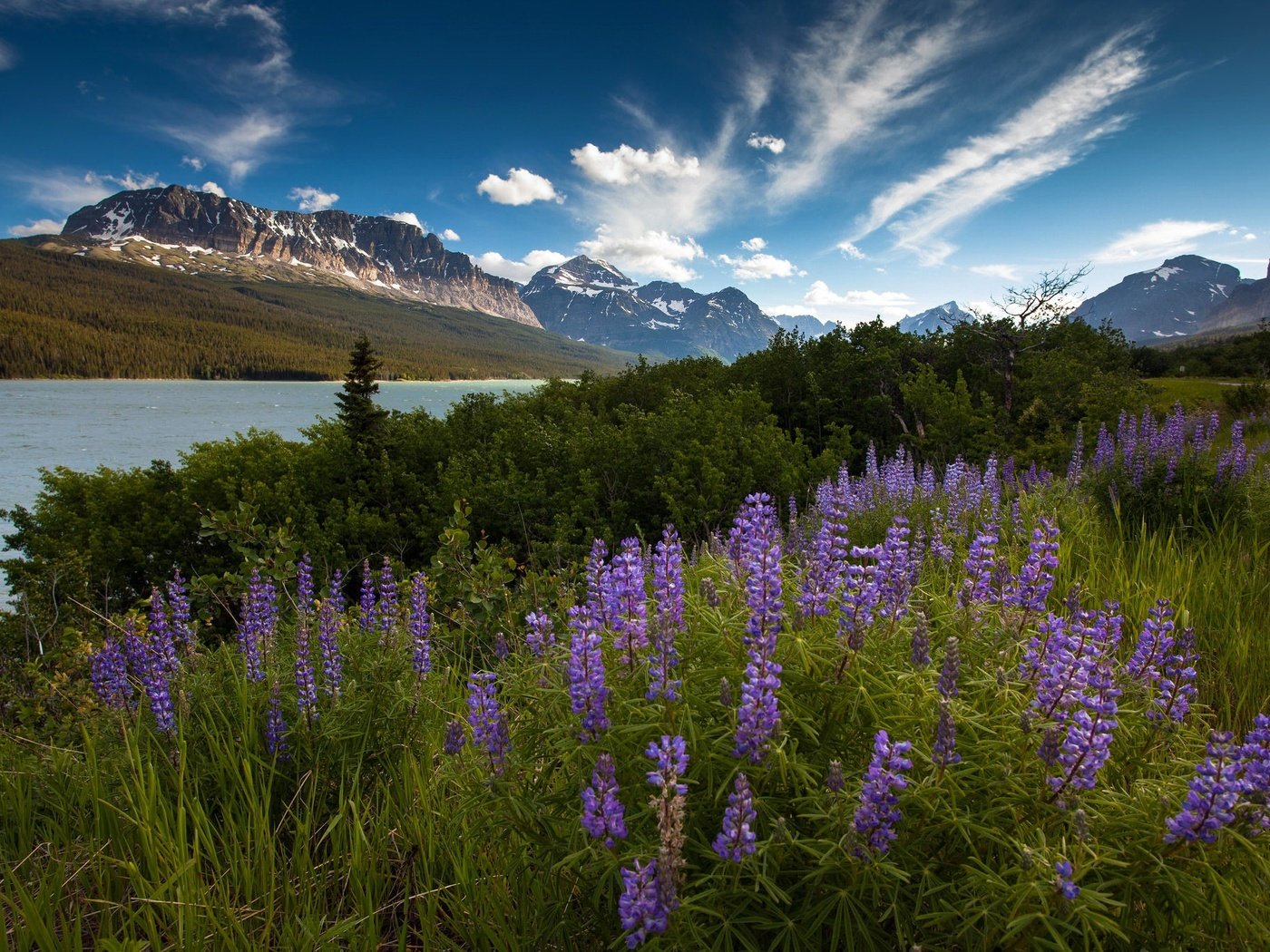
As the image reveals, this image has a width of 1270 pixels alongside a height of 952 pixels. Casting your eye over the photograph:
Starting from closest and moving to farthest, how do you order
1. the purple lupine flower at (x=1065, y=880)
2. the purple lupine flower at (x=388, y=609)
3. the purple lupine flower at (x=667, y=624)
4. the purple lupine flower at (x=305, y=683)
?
the purple lupine flower at (x=1065, y=880) < the purple lupine flower at (x=667, y=624) < the purple lupine flower at (x=305, y=683) < the purple lupine flower at (x=388, y=609)

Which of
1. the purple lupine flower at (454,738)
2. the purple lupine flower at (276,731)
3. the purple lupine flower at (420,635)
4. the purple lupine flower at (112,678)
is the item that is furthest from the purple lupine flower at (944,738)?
the purple lupine flower at (112,678)

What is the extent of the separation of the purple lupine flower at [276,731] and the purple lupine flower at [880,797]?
2.90 meters

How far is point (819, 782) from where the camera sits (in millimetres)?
1949

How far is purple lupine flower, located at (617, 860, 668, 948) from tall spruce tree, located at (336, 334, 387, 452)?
20.3 meters

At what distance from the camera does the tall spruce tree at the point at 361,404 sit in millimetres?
20781

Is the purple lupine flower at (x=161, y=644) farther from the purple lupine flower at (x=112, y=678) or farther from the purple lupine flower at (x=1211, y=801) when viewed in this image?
the purple lupine flower at (x=1211, y=801)

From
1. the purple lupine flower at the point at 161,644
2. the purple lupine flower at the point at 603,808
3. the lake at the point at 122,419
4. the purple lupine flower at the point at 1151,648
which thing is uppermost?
the purple lupine flower at the point at 1151,648

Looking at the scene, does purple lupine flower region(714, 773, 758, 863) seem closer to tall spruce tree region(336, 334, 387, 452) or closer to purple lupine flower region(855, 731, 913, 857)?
purple lupine flower region(855, 731, 913, 857)

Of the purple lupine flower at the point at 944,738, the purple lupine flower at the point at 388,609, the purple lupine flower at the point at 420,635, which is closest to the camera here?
the purple lupine flower at the point at 944,738

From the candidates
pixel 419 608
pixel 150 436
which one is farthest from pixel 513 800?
pixel 150 436

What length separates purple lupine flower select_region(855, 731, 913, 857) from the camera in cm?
153

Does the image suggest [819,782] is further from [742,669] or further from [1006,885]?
[1006,885]

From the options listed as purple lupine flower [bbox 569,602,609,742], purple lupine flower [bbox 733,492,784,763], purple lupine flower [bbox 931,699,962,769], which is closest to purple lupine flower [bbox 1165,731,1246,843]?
purple lupine flower [bbox 931,699,962,769]

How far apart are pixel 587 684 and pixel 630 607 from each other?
1.21ft
